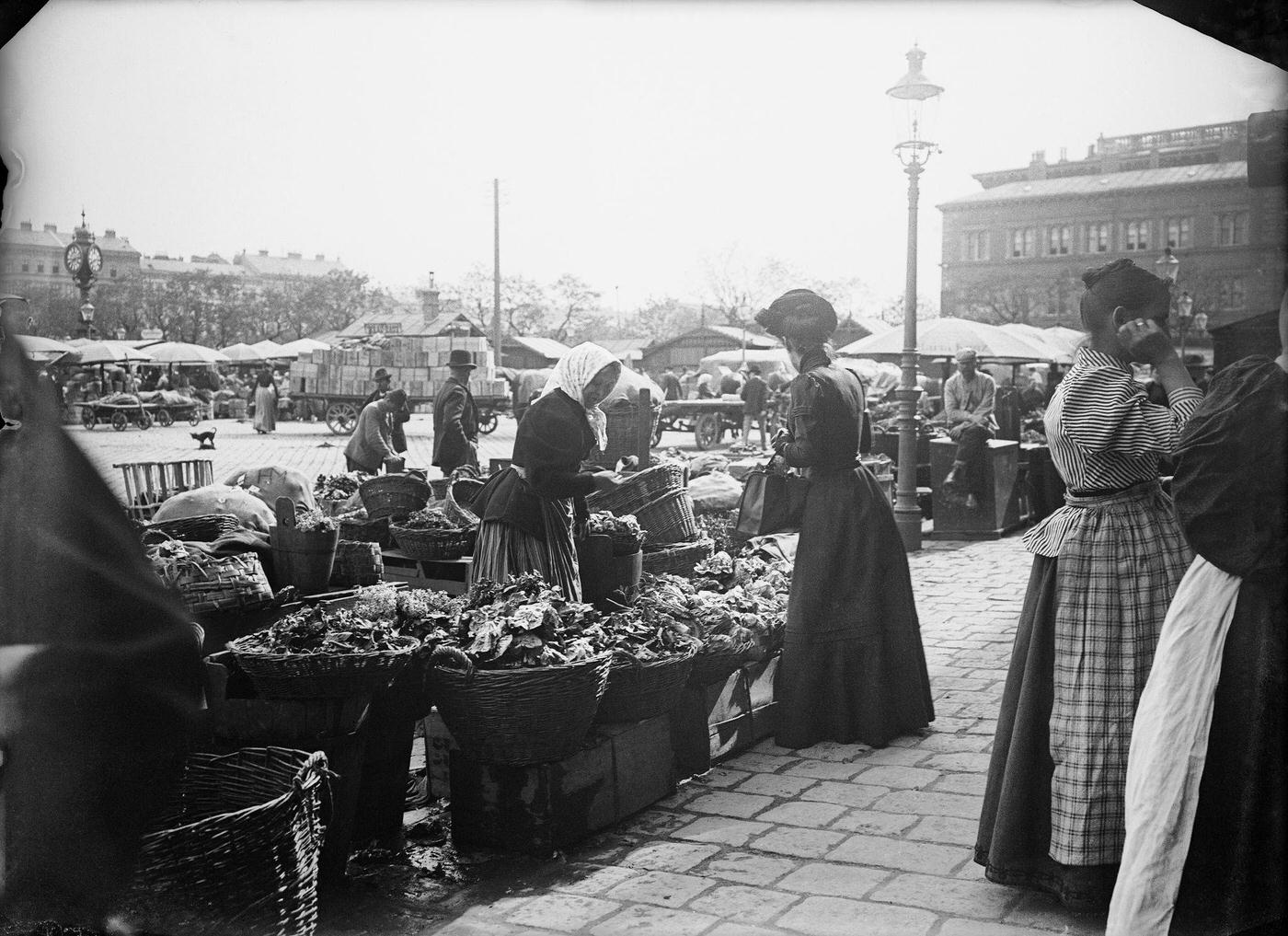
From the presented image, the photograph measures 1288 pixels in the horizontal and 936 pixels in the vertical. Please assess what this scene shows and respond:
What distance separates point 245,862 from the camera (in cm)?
289

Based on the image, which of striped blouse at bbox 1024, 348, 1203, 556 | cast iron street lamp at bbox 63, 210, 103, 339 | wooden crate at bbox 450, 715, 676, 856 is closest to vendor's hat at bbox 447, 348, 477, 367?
cast iron street lamp at bbox 63, 210, 103, 339

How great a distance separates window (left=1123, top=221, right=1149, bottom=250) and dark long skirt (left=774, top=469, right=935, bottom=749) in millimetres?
1753

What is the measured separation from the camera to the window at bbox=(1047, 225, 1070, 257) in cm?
836

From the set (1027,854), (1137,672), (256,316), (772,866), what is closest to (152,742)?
(772,866)

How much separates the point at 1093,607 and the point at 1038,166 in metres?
4.83

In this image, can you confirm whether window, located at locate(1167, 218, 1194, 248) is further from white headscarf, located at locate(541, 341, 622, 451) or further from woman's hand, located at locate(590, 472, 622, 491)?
woman's hand, located at locate(590, 472, 622, 491)

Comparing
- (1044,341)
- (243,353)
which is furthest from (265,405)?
(1044,341)

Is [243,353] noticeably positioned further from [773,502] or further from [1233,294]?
[1233,294]

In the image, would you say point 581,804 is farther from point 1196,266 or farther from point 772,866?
point 1196,266

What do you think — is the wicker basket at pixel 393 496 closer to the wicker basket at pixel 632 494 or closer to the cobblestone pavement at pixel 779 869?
the wicker basket at pixel 632 494

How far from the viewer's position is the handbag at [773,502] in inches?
208

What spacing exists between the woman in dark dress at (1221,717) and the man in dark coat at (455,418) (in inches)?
329

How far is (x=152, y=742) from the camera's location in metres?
2.94

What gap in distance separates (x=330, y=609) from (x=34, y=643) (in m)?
1.65
